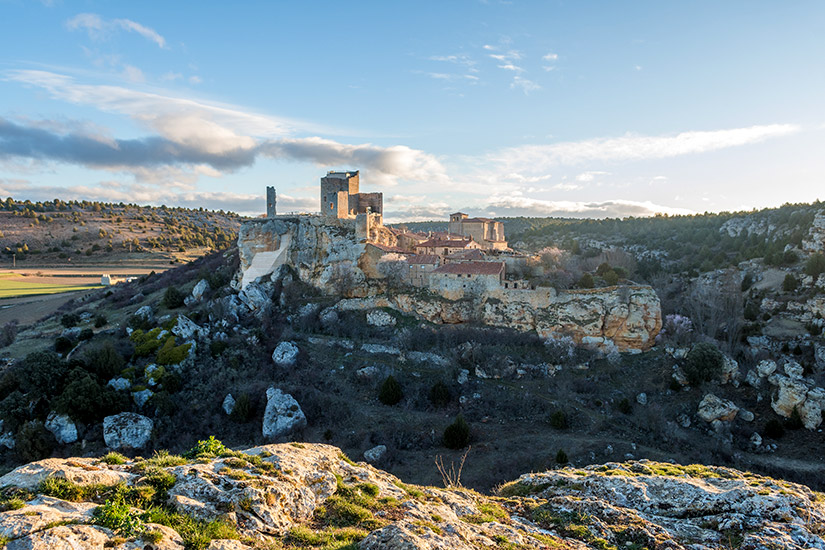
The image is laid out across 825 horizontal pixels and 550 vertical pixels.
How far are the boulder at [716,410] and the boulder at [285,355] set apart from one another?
27.3 meters

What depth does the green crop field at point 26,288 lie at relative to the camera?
5666cm

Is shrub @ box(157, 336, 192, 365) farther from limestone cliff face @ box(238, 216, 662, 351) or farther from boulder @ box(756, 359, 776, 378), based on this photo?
boulder @ box(756, 359, 776, 378)

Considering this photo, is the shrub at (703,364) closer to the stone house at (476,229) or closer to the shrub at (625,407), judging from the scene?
the shrub at (625,407)

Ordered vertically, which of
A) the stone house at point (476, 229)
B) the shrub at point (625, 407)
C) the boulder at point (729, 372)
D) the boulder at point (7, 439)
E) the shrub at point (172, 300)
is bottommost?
the boulder at point (7, 439)

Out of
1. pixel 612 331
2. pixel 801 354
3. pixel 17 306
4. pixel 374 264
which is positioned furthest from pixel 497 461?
pixel 17 306

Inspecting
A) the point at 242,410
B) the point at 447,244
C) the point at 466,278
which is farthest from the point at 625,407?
the point at 242,410

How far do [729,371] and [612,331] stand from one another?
7696 mm

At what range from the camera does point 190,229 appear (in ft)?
327

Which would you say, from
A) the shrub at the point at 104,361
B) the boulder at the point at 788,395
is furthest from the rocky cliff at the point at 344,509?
the shrub at the point at 104,361

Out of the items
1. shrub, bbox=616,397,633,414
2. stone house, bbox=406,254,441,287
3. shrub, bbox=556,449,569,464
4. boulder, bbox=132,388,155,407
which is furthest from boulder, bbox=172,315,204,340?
shrub, bbox=616,397,633,414

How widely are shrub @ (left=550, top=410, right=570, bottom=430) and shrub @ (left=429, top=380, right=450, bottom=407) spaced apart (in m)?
6.63

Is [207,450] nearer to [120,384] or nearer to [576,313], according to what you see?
[120,384]

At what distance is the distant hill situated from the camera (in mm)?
76188

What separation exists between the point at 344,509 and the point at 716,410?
27429 mm
